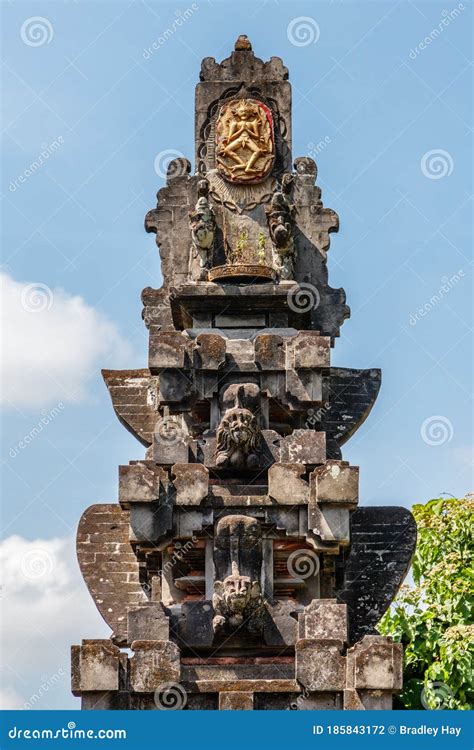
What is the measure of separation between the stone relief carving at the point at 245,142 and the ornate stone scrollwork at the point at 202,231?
73 cm

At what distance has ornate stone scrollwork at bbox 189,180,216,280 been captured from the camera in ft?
94.8

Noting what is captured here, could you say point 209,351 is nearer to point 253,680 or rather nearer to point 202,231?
point 202,231

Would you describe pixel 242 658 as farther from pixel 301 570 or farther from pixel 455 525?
pixel 455 525

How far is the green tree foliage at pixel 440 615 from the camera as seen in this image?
32781mm

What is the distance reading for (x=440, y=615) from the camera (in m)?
34.1

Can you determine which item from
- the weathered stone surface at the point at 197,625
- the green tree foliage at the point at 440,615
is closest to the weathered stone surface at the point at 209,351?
the weathered stone surface at the point at 197,625

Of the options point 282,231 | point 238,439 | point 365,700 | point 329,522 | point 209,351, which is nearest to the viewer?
point 365,700

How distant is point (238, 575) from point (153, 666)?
1702mm

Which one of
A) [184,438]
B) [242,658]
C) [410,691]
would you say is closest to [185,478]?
[184,438]

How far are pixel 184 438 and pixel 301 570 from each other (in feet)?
8.20

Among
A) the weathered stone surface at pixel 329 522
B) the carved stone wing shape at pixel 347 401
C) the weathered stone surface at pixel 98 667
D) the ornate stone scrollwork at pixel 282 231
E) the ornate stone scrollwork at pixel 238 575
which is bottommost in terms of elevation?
the weathered stone surface at pixel 98 667

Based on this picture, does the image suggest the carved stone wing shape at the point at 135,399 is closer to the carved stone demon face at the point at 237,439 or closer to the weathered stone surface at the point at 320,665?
the carved stone demon face at the point at 237,439

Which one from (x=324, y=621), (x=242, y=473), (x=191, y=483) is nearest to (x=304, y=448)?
(x=242, y=473)

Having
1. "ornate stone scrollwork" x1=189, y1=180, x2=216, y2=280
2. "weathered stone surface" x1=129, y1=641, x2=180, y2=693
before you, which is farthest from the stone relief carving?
"weathered stone surface" x1=129, y1=641, x2=180, y2=693
